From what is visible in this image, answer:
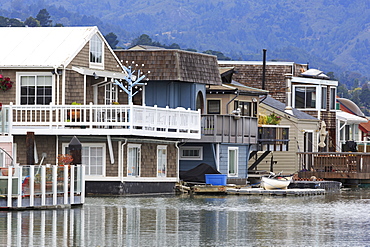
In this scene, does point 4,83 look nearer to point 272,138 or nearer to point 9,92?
point 9,92

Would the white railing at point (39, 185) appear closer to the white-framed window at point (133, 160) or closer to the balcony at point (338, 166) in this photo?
the white-framed window at point (133, 160)

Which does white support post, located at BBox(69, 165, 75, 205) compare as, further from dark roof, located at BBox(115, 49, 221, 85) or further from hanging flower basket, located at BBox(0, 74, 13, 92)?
dark roof, located at BBox(115, 49, 221, 85)

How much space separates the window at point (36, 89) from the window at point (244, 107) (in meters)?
13.5

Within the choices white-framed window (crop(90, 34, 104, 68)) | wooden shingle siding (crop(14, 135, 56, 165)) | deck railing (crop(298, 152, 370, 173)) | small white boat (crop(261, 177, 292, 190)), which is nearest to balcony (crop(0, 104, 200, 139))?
wooden shingle siding (crop(14, 135, 56, 165))

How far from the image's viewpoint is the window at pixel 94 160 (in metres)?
42.5

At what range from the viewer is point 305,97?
70.4m

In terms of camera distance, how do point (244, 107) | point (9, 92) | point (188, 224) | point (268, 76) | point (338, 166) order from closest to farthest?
point (188, 224) → point (9, 92) → point (244, 107) → point (338, 166) → point (268, 76)

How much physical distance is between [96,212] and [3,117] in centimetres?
611

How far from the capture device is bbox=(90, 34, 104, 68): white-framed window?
44.9 meters

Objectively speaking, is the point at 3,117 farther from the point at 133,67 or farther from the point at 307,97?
the point at 307,97

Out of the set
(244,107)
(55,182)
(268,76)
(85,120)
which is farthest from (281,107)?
(55,182)

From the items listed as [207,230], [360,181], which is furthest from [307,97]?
[207,230]

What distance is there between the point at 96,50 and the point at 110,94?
244 centimetres

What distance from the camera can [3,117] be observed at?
36438mm
